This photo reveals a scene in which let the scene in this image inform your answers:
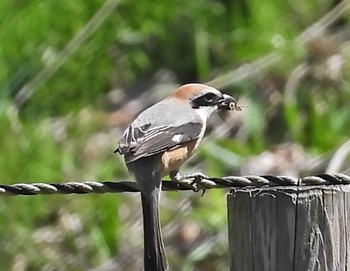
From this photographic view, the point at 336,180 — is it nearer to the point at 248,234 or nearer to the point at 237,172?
the point at 248,234

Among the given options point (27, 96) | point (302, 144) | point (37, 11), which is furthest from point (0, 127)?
point (302, 144)

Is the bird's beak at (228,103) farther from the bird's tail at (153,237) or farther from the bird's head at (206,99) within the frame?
the bird's tail at (153,237)

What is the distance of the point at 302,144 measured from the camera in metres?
6.93

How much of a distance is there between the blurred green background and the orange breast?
1647 mm

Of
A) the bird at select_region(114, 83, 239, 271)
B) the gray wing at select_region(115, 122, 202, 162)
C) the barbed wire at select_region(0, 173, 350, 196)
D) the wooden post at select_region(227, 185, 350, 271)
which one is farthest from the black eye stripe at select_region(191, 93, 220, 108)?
the wooden post at select_region(227, 185, 350, 271)

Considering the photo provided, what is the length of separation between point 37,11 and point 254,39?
5.90ft

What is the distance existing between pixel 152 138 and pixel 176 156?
18cm

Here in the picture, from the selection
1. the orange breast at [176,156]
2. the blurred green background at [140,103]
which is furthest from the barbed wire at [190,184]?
the blurred green background at [140,103]

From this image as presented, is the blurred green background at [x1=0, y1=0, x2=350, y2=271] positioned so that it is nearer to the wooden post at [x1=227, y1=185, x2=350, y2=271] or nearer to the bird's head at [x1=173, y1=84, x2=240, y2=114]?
the bird's head at [x1=173, y1=84, x2=240, y2=114]

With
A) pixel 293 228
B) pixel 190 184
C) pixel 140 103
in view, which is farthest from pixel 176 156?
pixel 140 103

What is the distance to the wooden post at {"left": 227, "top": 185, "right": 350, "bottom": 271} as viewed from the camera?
2.79 m

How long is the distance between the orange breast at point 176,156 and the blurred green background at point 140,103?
1.65 meters

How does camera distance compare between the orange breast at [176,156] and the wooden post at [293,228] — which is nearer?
the wooden post at [293,228]

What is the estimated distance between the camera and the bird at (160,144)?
12.5ft
